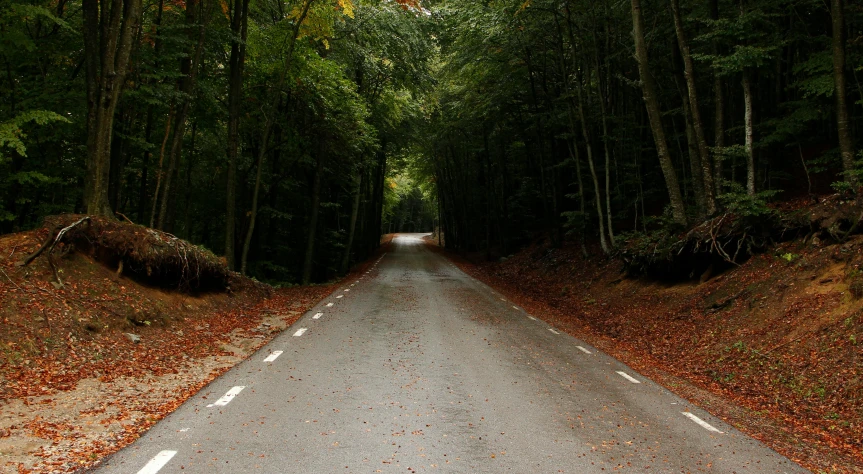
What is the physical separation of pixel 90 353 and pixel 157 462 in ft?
11.4

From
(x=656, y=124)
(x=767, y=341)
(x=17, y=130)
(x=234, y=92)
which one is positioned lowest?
(x=767, y=341)

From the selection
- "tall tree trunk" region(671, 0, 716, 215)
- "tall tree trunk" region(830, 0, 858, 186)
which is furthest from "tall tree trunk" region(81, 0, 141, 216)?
"tall tree trunk" region(830, 0, 858, 186)

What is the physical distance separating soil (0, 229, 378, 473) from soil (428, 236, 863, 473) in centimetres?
612

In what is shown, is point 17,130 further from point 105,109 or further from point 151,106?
point 151,106

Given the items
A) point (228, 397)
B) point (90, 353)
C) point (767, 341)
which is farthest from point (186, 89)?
point (767, 341)

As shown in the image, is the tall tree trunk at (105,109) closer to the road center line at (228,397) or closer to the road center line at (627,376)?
the road center line at (228,397)

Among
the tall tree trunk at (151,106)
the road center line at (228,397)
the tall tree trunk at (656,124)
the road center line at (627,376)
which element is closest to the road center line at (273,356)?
the road center line at (228,397)

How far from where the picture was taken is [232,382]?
6.28m

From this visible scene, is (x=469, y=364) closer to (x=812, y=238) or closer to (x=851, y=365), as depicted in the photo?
(x=851, y=365)

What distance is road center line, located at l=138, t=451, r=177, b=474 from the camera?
12.5 feet

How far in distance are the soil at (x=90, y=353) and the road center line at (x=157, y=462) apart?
17.6 inches

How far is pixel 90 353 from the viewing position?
6.58m

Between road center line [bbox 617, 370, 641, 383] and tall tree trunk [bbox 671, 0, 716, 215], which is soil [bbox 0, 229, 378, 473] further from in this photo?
tall tree trunk [bbox 671, 0, 716, 215]

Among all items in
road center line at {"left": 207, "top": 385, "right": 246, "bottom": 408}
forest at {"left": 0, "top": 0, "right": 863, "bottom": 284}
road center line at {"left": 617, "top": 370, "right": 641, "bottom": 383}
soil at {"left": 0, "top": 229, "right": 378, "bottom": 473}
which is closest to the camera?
soil at {"left": 0, "top": 229, "right": 378, "bottom": 473}
